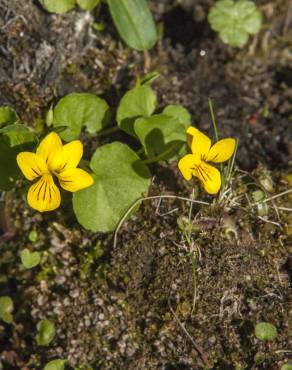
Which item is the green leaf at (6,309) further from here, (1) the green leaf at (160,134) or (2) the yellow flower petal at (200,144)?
(2) the yellow flower petal at (200,144)

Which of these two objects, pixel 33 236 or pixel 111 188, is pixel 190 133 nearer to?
pixel 111 188

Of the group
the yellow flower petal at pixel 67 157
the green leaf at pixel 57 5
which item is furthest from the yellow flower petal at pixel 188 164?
the green leaf at pixel 57 5

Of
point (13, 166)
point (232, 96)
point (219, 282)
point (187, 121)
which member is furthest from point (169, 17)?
point (219, 282)

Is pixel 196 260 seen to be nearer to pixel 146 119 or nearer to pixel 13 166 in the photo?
pixel 146 119

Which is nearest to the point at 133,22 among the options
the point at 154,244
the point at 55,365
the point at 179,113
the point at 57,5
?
the point at 57,5

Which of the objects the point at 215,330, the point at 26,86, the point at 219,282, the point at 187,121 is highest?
the point at 26,86

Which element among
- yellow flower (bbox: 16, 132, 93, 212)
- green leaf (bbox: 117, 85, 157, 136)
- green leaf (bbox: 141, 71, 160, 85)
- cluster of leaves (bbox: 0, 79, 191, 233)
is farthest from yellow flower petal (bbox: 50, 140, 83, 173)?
green leaf (bbox: 141, 71, 160, 85)

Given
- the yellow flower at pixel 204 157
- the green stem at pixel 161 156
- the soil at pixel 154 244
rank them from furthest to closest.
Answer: the green stem at pixel 161 156 → the soil at pixel 154 244 → the yellow flower at pixel 204 157

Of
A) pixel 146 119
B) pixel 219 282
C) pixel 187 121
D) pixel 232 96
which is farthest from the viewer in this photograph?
pixel 232 96
